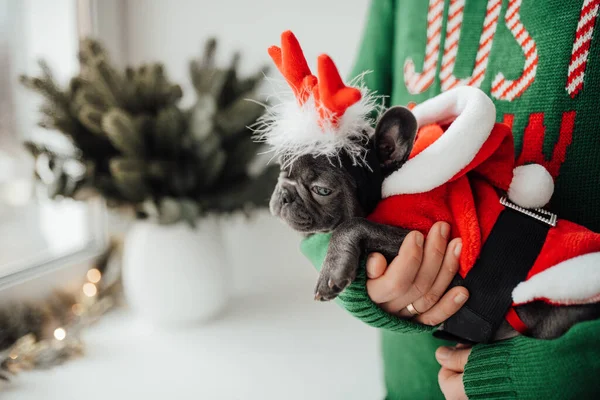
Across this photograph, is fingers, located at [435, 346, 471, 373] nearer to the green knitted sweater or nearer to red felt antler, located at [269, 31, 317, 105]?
the green knitted sweater

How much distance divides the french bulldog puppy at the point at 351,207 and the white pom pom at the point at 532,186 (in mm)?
146

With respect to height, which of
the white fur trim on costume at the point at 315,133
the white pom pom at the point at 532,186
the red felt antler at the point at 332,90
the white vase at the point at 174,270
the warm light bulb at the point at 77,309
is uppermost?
the red felt antler at the point at 332,90

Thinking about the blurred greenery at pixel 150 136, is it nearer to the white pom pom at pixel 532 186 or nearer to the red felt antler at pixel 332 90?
the red felt antler at pixel 332 90

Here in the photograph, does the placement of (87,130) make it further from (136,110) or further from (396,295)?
(396,295)

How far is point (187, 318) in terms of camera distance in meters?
1.26

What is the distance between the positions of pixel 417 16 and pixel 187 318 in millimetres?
974

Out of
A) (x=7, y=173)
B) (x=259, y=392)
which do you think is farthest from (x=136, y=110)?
(x=259, y=392)

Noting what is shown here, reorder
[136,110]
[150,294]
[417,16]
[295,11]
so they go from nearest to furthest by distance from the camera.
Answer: [417,16], [136,110], [150,294], [295,11]

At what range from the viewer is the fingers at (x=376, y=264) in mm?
628

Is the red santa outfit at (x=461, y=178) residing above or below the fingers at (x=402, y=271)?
above

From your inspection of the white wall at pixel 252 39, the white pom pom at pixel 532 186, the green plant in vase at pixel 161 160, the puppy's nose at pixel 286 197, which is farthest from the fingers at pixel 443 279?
the white wall at pixel 252 39

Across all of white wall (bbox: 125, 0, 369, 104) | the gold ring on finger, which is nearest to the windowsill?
the gold ring on finger

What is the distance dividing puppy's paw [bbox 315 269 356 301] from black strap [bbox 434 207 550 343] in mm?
186

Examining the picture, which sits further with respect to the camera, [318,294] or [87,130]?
[87,130]
